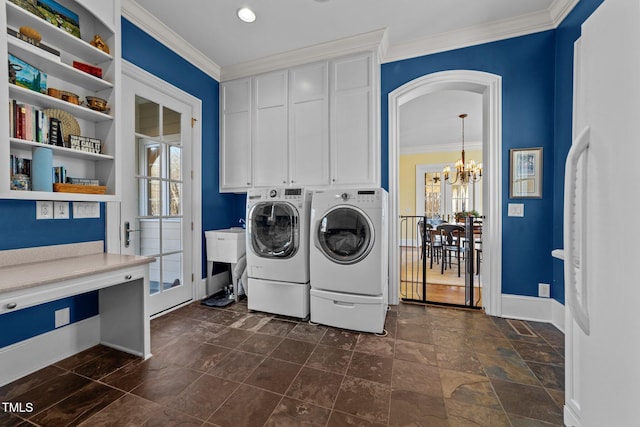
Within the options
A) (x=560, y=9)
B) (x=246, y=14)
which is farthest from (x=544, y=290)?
(x=246, y=14)

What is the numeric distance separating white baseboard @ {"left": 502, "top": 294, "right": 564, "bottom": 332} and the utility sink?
110 inches

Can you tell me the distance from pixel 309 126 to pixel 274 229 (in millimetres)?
1223

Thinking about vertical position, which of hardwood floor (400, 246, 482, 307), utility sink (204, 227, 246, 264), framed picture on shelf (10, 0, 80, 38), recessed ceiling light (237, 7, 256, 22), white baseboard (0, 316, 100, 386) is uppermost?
recessed ceiling light (237, 7, 256, 22)

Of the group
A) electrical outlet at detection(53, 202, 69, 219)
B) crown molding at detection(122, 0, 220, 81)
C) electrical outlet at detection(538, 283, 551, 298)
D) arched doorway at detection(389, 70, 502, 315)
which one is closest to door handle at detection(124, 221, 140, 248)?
electrical outlet at detection(53, 202, 69, 219)

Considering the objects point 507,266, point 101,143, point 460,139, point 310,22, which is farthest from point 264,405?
point 460,139

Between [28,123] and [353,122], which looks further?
[353,122]

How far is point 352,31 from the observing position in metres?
2.66

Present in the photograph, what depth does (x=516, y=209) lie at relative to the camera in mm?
2568

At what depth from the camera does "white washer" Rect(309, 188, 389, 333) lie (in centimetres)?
226

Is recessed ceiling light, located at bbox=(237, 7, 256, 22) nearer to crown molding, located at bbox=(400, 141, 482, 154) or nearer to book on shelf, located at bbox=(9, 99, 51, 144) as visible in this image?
book on shelf, located at bbox=(9, 99, 51, 144)

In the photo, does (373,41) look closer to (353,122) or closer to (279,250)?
(353,122)

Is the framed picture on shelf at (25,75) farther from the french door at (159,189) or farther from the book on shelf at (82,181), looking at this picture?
the french door at (159,189)

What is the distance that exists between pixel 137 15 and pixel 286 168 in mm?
1879

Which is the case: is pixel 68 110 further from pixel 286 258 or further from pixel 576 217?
pixel 576 217
